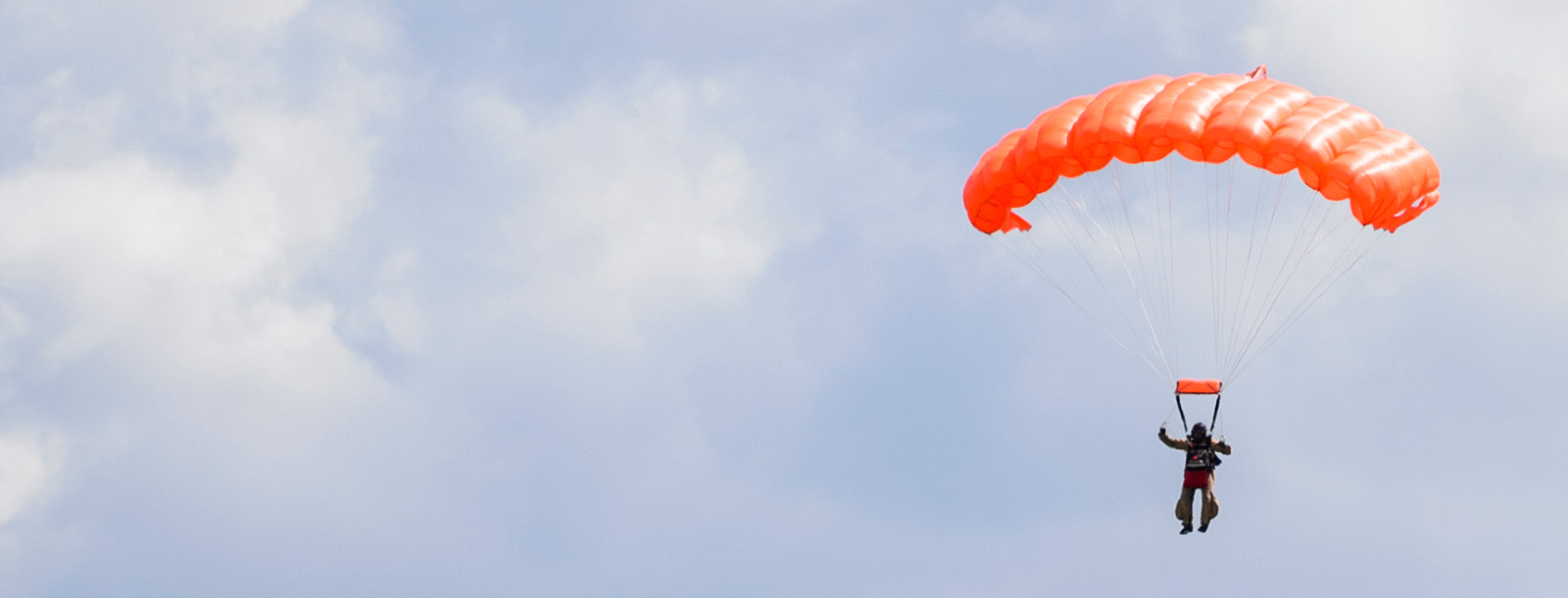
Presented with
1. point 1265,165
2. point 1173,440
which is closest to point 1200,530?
point 1173,440

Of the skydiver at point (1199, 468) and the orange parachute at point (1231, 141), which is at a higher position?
the orange parachute at point (1231, 141)

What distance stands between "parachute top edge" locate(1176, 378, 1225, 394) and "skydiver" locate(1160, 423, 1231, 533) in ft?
1.67

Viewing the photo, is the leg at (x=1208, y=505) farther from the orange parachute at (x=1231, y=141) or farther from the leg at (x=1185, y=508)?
the orange parachute at (x=1231, y=141)

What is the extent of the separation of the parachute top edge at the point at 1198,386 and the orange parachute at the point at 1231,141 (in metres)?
3.27

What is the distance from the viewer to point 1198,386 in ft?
121

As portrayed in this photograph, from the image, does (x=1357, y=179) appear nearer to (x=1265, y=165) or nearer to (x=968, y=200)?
(x=1265, y=165)

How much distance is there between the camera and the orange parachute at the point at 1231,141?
119ft

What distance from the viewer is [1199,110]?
36969 mm

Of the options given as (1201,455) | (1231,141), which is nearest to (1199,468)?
(1201,455)

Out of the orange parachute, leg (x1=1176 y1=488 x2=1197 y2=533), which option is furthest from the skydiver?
the orange parachute

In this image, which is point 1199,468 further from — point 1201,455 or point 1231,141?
point 1231,141

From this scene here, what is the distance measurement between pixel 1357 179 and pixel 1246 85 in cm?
288

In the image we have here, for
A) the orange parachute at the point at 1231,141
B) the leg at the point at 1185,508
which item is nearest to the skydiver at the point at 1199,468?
the leg at the point at 1185,508

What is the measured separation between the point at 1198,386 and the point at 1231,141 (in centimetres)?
369
